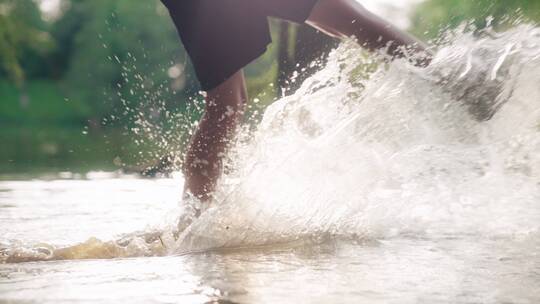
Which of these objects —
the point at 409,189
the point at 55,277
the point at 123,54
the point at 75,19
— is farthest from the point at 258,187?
the point at 75,19

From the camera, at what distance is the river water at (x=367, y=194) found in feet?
7.17

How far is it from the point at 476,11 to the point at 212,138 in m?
13.6

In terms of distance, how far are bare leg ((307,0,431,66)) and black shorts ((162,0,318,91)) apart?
0.22 feet

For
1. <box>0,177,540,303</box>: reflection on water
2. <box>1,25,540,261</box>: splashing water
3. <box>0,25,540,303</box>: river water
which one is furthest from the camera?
<box>1,25,540,261</box>: splashing water

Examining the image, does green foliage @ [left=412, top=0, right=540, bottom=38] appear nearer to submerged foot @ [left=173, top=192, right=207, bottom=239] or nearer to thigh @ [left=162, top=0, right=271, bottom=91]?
thigh @ [left=162, top=0, right=271, bottom=91]

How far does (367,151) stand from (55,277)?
47.1 inches

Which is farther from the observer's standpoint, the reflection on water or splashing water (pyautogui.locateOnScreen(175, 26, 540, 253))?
splashing water (pyautogui.locateOnScreen(175, 26, 540, 253))

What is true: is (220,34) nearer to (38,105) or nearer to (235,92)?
(235,92)

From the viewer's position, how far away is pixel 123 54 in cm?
3688

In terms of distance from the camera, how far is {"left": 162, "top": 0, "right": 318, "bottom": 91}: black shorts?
2.71m

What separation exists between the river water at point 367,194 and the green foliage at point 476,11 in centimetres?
35

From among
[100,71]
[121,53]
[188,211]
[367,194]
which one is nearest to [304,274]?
[367,194]

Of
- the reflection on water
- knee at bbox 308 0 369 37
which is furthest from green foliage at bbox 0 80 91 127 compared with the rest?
the reflection on water

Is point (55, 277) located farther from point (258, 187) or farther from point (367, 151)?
point (367, 151)
